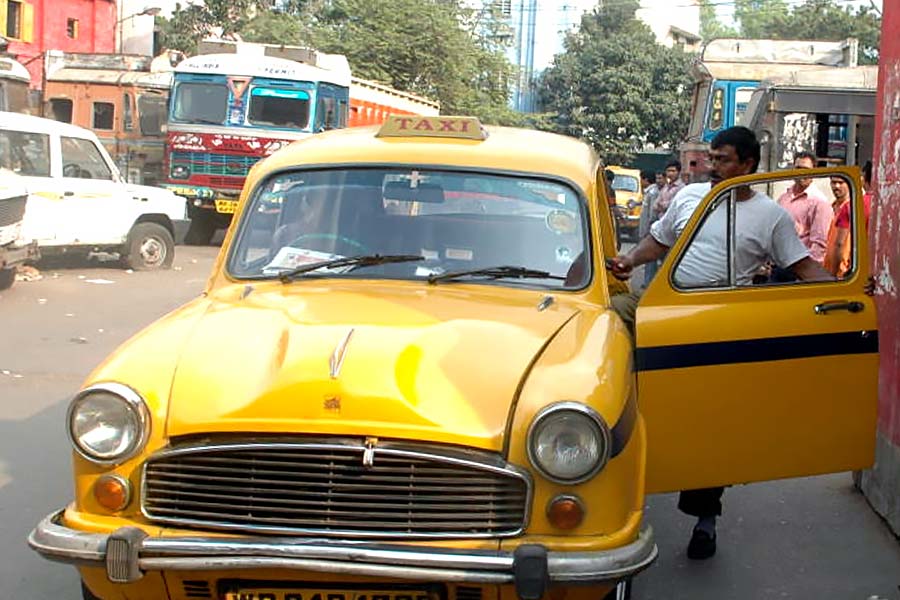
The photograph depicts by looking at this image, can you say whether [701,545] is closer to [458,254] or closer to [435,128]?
[458,254]

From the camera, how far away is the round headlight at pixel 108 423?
3607 mm

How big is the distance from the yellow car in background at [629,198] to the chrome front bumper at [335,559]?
23.7 meters

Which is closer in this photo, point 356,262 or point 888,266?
point 356,262

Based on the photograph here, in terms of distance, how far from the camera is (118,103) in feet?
80.6

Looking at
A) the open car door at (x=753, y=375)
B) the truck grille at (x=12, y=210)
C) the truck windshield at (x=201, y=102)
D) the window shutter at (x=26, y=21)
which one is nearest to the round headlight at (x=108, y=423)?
the open car door at (x=753, y=375)

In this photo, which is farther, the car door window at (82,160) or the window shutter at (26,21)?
the window shutter at (26,21)

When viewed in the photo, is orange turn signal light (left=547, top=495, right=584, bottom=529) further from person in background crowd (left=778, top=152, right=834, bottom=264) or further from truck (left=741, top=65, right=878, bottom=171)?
truck (left=741, top=65, right=878, bottom=171)

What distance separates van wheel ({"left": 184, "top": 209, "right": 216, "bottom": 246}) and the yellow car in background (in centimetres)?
907

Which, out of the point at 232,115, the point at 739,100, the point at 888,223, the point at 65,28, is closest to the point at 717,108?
the point at 739,100

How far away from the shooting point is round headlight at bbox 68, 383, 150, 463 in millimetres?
3607

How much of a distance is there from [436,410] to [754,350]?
1.47m

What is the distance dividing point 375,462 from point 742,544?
2945 mm

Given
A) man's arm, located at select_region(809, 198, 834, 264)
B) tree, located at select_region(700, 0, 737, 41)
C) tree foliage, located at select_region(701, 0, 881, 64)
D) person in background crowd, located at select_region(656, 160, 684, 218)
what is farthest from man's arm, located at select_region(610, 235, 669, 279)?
tree, located at select_region(700, 0, 737, 41)

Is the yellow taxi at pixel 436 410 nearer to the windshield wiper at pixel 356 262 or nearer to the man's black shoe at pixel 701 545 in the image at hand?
the windshield wiper at pixel 356 262
